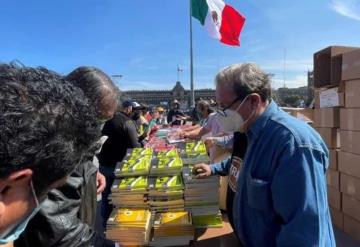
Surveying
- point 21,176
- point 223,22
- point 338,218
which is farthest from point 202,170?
point 223,22

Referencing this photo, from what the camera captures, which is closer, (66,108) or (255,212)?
(66,108)

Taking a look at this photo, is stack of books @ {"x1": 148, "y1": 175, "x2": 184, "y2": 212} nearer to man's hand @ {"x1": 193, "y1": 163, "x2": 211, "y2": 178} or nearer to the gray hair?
man's hand @ {"x1": 193, "y1": 163, "x2": 211, "y2": 178}

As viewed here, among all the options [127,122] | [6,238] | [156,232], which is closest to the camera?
[6,238]

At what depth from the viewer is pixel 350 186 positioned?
4.12 metres

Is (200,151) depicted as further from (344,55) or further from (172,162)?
(344,55)

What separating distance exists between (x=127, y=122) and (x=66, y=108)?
308 cm

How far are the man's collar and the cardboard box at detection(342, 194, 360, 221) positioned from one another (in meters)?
2.80

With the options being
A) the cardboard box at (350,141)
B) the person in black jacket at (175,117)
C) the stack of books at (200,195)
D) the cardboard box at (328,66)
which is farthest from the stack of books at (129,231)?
the person in black jacket at (175,117)

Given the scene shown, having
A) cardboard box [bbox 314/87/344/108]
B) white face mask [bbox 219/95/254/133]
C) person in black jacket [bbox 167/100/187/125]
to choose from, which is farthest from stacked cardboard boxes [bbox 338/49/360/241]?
person in black jacket [bbox 167/100/187/125]

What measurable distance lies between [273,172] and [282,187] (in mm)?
88

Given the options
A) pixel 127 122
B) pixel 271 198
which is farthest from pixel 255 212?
pixel 127 122

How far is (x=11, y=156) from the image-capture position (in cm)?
68

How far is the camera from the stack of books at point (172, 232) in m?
2.07

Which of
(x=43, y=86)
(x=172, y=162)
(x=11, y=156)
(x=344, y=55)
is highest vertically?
(x=344, y=55)
